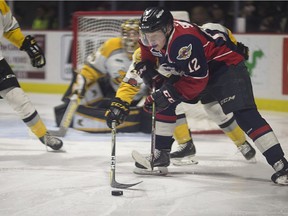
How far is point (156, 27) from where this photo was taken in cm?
320

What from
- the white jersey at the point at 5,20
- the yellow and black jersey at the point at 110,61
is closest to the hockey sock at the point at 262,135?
the white jersey at the point at 5,20

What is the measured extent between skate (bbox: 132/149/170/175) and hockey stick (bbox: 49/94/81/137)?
4.93 ft

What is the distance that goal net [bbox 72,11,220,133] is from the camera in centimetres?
561

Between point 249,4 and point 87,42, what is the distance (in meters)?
2.27

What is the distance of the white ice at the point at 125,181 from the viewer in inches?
114

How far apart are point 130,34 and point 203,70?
1.69 metres

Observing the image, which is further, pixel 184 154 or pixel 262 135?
pixel 184 154

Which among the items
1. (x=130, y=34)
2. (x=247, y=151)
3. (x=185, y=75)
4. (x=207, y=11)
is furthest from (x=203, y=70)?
(x=207, y=11)

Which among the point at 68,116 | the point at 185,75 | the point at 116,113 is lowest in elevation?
the point at 68,116

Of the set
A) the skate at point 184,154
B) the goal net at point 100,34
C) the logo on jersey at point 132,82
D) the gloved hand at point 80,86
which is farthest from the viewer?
the goal net at point 100,34

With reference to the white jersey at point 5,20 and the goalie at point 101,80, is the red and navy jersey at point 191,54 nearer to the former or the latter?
the white jersey at point 5,20

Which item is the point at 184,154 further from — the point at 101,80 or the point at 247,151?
the point at 101,80

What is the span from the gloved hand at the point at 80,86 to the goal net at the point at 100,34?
580 mm

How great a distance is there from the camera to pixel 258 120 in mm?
3375
